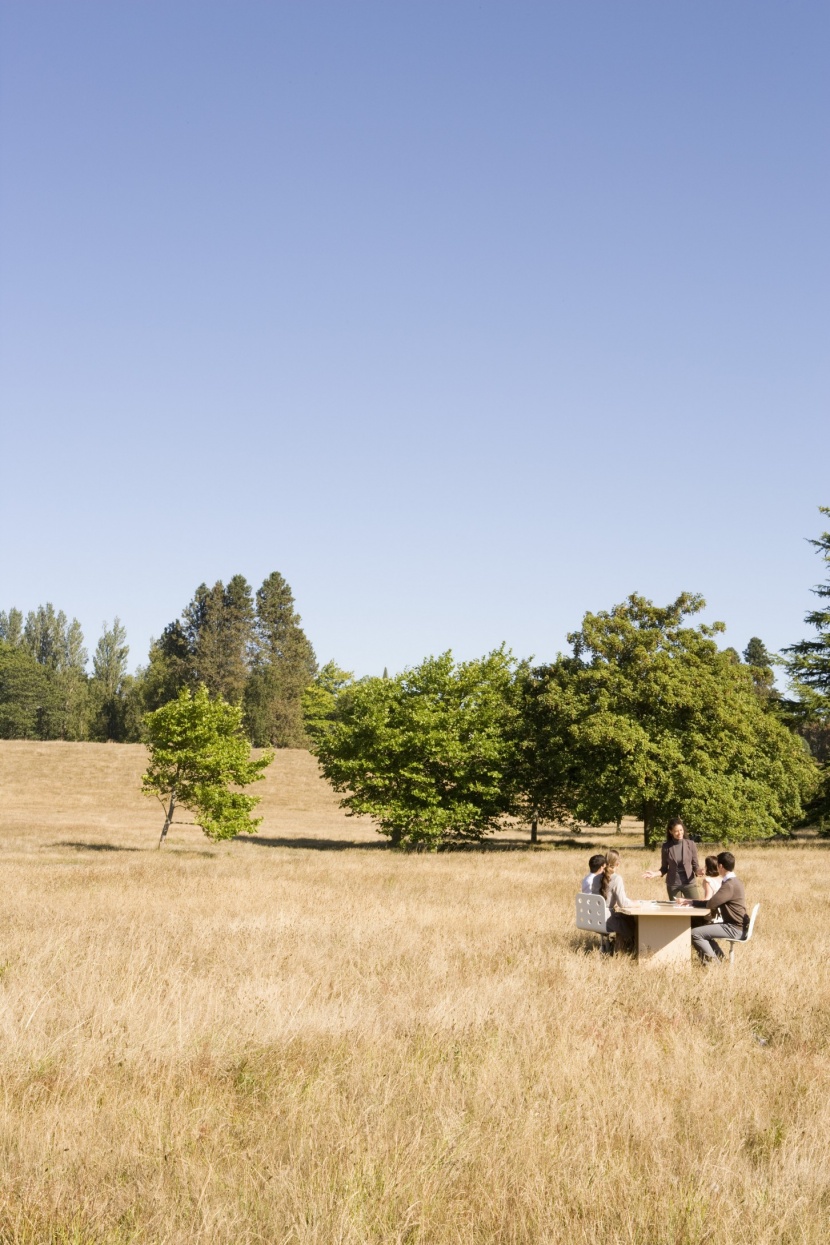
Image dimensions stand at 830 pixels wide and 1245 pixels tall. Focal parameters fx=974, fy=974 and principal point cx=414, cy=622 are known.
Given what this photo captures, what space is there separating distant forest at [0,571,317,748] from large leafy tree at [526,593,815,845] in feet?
202

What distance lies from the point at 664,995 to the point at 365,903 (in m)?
8.40

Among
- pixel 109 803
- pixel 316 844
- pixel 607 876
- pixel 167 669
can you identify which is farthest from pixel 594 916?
pixel 167 669

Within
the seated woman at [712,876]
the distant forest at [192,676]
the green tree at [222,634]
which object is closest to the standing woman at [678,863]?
the seated woman at [712,876]

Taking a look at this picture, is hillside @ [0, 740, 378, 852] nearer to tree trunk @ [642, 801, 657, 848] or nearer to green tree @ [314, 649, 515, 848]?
green tree @ [314, 649, 515, 848]

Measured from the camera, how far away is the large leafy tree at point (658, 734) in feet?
112

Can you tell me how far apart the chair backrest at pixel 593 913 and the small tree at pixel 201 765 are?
19071 mm

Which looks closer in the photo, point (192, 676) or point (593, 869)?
point (593, 869)

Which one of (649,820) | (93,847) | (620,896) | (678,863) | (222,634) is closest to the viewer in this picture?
(620,896)

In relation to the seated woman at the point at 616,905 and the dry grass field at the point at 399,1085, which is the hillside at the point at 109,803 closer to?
the dry grass field at the point at 399,1085

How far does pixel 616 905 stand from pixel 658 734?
78.8 ft

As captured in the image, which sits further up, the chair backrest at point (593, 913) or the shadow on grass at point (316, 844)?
the chair backrest at point (593, 913)

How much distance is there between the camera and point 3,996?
840cm

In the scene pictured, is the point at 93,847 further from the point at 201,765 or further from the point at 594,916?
the point at 594,916

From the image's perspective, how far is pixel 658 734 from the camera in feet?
116
